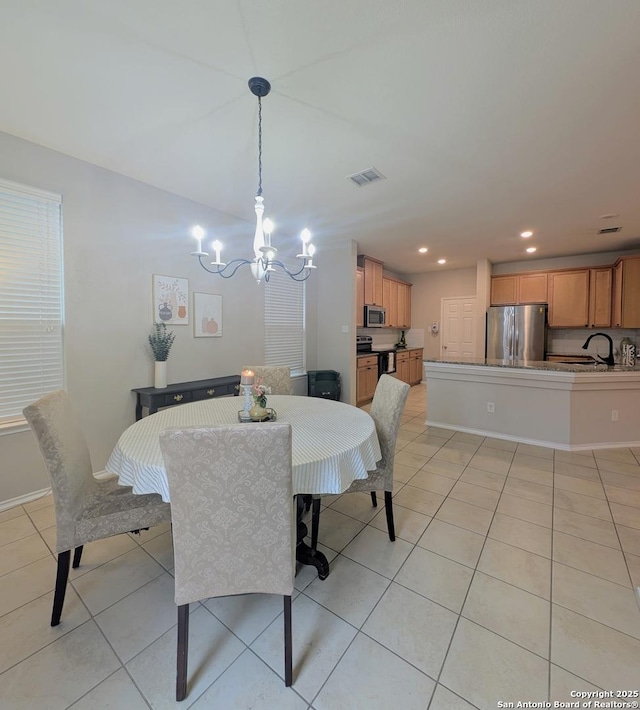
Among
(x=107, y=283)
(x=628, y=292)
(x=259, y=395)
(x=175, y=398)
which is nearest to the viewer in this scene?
(x=259, y=395)

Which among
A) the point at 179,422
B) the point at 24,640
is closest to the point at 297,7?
the point at 179,422

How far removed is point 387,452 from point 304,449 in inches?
27.9

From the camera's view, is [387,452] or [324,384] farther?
[324,384]

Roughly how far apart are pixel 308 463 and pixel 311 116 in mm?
2106

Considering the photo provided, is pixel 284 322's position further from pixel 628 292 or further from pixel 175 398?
pixel 628 292

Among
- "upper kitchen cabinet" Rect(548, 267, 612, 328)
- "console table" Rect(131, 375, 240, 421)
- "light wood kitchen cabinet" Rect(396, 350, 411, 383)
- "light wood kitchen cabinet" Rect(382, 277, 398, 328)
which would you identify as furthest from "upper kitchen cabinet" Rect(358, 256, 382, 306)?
"console table" Rect(131, 375, 240, 421)

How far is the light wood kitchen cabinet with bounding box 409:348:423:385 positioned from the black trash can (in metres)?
2.77

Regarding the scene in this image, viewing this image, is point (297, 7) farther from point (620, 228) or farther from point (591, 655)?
point (620, 228)

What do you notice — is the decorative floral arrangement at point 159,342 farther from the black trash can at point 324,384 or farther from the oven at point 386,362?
the oven at point 386,362

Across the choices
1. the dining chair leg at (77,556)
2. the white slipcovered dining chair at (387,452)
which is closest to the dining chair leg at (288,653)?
the white slipcovered dining chair at (387,452)

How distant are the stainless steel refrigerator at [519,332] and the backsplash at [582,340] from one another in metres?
0.57

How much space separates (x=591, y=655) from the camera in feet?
4.14

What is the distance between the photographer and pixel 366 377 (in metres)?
5.38

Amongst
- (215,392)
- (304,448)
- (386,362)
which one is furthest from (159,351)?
(386,362)
